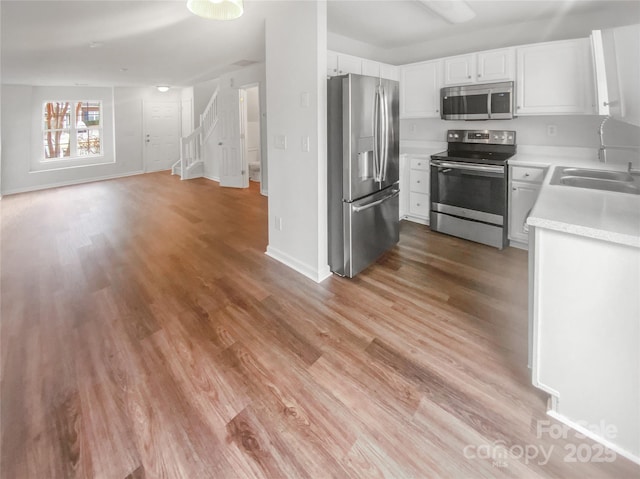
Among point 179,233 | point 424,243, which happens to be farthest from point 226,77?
point 424,243

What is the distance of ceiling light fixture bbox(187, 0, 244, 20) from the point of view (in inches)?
82.9

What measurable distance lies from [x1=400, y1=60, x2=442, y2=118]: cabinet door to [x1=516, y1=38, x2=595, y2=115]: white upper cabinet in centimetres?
93

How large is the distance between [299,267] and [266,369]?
55.1 inches

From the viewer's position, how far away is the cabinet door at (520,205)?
3348mm

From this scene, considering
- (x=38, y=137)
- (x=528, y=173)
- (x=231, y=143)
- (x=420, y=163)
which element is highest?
(x=38, y=137)

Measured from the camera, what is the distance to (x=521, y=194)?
11.2 feet

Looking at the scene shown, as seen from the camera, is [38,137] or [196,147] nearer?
[38,137]

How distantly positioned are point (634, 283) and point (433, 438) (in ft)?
3.39

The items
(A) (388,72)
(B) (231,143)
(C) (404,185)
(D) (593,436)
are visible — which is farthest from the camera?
(B) (231,143)

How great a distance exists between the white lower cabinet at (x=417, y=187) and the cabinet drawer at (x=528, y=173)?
1045 mm

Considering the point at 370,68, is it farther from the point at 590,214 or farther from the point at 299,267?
the point at 590,214

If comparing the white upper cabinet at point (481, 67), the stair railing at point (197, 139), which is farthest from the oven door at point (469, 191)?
the stair railing at point (197, 139)

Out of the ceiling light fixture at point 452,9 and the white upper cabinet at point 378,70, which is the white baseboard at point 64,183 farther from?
the ceiling light fixture at point 452,9

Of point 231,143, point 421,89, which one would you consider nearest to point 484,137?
point 421,89
